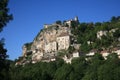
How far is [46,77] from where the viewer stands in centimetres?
7356

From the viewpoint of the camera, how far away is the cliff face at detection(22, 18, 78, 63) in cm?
10125

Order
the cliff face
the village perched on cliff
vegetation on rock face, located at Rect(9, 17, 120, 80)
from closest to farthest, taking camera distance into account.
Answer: vegetation on rock face, located at Rect(9, 17, 120, 80) → the village perched on cliff → the cliff face

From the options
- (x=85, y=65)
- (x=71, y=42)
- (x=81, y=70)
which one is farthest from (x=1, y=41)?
(x=71, y=42)

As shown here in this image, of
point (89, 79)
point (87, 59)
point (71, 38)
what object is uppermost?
point (71, 38)

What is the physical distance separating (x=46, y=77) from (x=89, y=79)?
15.6 meters

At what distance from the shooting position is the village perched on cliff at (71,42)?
287 ft

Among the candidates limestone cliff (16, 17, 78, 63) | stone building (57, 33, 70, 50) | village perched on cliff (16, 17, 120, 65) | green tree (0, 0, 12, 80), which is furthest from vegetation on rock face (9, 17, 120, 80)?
green tree (0, 0, 12, 80)

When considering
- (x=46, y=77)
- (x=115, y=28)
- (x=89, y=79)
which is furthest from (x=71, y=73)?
(x=115, y=28)

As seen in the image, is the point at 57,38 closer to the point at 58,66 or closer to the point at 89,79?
the point at 58,66

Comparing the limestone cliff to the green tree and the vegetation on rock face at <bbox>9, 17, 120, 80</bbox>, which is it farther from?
the green tree

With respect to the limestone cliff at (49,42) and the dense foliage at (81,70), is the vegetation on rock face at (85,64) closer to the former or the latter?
the dense foliage at (81,70)

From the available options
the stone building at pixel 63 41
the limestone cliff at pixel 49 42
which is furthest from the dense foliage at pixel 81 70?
the stone building at pixel 63 41

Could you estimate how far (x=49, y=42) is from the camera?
108625 millimetres

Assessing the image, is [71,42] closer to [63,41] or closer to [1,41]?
[63,41]
